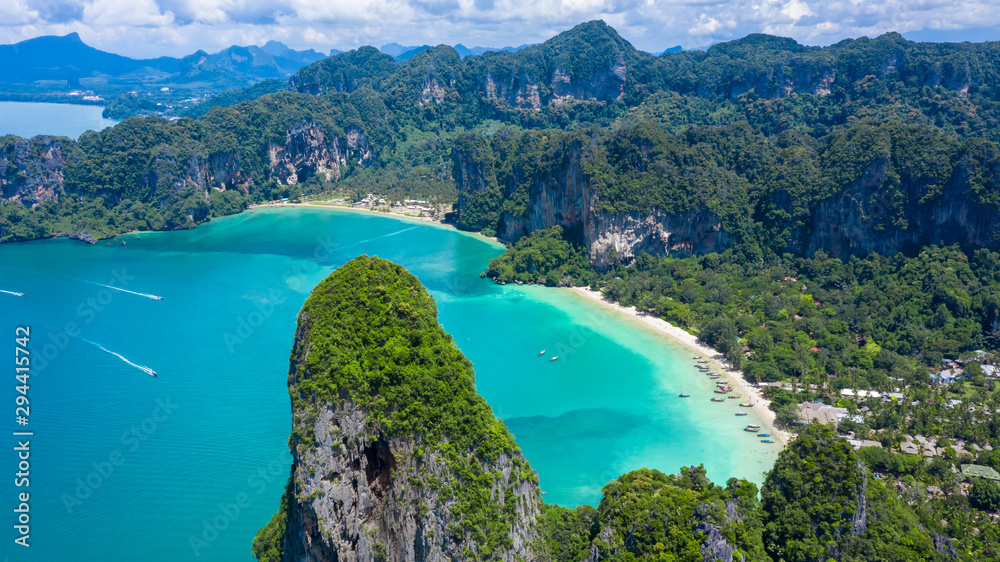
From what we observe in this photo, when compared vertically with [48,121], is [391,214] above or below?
below

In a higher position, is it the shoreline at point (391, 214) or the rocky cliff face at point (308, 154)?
the rocky cliff face at point (308, 154)

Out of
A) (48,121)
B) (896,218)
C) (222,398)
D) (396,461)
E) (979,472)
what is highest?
(48,121)

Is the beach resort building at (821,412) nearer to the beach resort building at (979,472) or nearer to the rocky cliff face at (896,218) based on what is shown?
the beach resort building at (979,472)

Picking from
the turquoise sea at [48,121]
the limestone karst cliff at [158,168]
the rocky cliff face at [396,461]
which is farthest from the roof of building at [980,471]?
the turquoise sea at [48,121]

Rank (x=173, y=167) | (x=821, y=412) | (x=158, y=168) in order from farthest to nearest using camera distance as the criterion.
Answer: (x=173, y=167), (x=158, y=168), (x=821, y=412)

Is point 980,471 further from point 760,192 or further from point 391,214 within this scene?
point 391,214

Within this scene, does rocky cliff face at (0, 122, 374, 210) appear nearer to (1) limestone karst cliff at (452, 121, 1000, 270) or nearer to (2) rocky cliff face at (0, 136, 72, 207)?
(2) rocky cliff face at (0, 136, 72, 207)

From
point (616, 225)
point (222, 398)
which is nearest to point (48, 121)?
point (222, 398)
